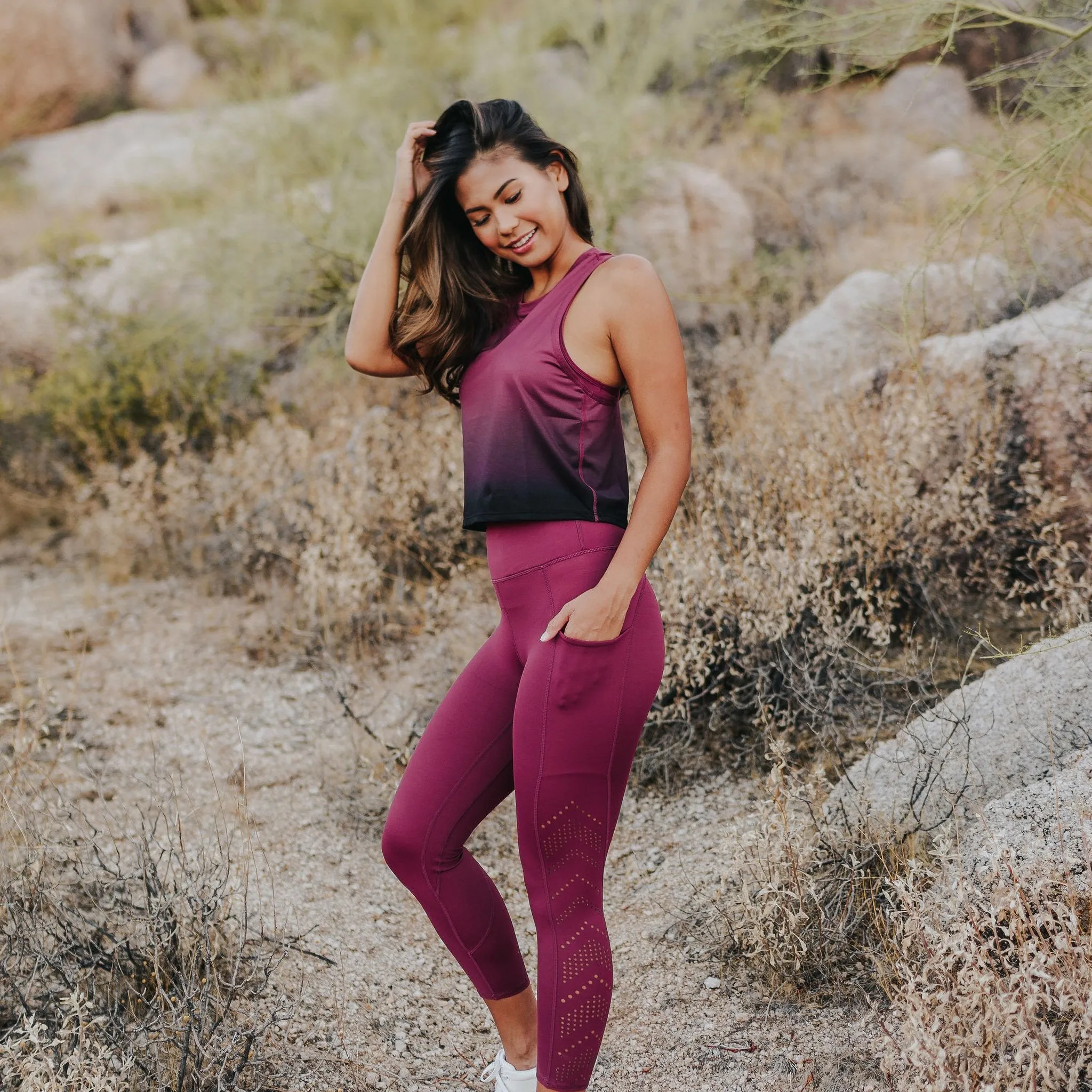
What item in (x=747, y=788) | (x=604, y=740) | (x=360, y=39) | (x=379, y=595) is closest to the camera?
(x=604, y=740)

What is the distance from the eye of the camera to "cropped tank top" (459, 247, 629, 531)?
1.99 m

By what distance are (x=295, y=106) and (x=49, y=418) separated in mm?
3588

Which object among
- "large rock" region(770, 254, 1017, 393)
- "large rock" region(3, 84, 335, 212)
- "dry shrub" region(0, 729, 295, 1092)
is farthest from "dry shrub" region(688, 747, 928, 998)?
"large rock" region(3, 84, 335, 212)

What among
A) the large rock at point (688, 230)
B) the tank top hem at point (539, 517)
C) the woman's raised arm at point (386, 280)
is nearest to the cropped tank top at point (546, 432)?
the tank top hem at point (539, 517)

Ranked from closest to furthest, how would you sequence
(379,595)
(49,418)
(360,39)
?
(379,595), (49,418), (360,39)

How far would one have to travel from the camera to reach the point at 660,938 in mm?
2928

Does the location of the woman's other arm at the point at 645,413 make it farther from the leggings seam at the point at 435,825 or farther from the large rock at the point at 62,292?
the large rock at the point at 62,292

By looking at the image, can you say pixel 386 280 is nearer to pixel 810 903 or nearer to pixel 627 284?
pixel 627 284

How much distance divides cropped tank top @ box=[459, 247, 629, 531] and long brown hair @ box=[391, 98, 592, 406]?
206 mm

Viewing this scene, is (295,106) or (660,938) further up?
(295,106)

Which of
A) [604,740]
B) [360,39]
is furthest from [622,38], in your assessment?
[604,740]

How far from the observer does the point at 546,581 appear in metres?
1.99

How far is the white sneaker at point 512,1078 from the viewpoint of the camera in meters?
2.16

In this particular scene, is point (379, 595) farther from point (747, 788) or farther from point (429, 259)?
point (429, 259)
